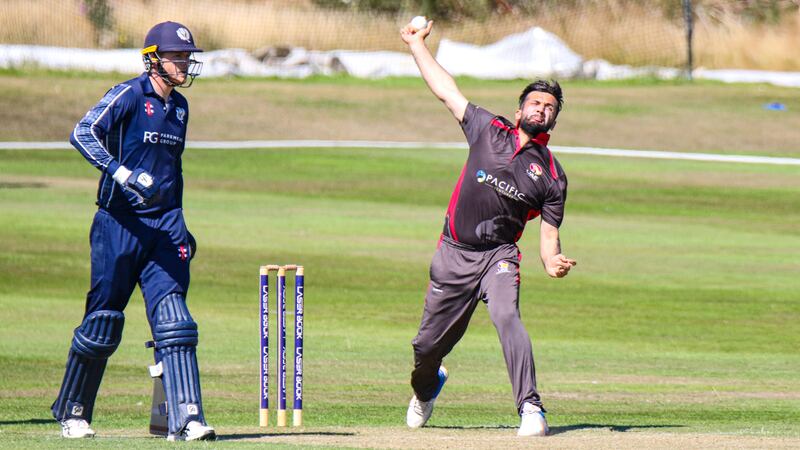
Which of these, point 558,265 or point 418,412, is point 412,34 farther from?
point 418,412

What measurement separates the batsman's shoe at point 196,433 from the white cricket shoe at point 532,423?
1.68m

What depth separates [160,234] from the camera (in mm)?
8281

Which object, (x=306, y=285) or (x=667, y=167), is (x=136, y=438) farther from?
(x=667, y=167)

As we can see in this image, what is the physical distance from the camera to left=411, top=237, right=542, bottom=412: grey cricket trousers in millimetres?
8648

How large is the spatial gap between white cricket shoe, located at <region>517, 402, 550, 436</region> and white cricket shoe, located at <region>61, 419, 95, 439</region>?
7.69ft

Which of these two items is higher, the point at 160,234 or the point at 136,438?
the point at 160,234

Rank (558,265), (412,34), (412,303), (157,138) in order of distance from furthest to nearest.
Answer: (412,303) → (412,34) → (558,265) → (157,138)

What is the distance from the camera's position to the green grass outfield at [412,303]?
10.5 metres

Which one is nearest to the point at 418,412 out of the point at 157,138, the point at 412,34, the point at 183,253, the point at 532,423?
the point at 532,423

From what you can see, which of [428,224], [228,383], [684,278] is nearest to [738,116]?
[428,224]

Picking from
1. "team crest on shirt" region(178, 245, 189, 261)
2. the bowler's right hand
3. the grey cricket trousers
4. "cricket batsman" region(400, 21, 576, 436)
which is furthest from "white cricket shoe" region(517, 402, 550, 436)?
the bowler's right hand

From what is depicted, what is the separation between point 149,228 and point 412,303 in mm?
8235

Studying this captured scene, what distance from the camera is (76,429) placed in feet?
27.6

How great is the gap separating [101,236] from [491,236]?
2.22m
